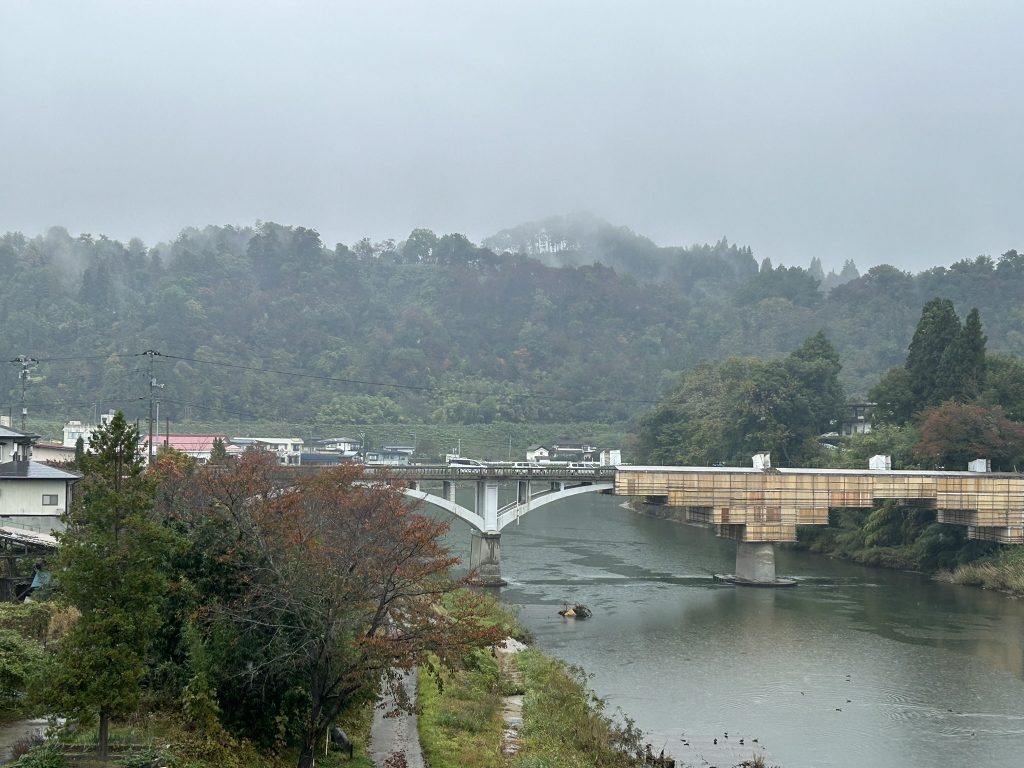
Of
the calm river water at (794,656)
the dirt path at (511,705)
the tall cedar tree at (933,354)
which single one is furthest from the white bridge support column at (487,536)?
the tall cedar tree at (933,354)

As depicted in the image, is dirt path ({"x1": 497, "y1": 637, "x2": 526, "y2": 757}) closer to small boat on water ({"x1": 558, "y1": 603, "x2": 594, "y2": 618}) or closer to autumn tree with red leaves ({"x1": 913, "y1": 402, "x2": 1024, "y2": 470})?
small boat on water ({"x1": 558, "y1": 603, "x2": 594, "y2": 618})

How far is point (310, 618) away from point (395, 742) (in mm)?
5115

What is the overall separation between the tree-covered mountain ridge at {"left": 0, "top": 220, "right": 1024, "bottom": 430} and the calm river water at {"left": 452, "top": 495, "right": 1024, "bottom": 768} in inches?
3004

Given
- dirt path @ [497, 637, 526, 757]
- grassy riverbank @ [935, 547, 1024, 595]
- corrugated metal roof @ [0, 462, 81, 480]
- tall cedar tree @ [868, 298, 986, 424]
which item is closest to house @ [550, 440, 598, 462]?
tall cedar tree @ [868, 298, 986, 424]

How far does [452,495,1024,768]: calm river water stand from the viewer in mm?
31344

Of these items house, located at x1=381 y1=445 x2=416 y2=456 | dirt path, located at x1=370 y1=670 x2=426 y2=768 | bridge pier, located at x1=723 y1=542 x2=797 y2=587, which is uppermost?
house, located at x1=381 y1=445 x2=416 y2=456

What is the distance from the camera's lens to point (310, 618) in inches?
860

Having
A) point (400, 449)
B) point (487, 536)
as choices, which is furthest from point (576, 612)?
point (400, 449)

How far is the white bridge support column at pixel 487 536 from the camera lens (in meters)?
58.4

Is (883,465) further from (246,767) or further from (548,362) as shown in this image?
(548,362)

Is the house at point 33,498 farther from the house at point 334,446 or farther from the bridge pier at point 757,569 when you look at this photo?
the house at point 334,446

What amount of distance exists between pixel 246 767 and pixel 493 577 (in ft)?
118

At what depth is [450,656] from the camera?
21797mm

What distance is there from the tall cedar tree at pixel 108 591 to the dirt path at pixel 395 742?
5411mm
